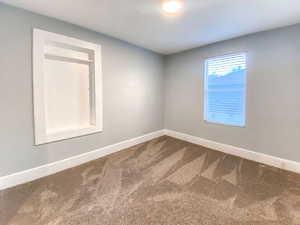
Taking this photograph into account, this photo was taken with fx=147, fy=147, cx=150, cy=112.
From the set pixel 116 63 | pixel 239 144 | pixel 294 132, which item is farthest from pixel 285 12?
pixel 116 63

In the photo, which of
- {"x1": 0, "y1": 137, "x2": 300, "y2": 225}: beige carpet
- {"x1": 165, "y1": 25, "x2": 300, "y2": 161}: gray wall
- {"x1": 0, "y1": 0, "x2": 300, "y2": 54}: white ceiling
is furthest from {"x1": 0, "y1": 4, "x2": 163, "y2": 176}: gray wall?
{"x1": 165, "y1": 25, "x2": 300, "y2": 161}: gray wall

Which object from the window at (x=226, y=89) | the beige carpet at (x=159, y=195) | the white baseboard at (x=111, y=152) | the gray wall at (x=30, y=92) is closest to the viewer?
the beige carpet at (x=159, y=195)

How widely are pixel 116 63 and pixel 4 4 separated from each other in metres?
1.67

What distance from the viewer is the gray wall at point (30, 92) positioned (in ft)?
6.15

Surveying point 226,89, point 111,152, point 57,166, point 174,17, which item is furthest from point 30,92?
point 226,89

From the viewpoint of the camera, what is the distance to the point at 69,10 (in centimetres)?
197

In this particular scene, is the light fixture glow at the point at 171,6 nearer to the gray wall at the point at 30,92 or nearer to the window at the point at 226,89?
the gray wall at the point at 30,92

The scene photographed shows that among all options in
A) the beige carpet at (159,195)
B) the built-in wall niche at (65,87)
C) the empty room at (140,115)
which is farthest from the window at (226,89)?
the built-in wall niche at (65,87)

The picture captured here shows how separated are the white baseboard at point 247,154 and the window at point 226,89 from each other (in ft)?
1.67

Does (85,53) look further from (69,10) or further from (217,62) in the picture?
(217,62)

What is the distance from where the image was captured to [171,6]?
72.5 inches

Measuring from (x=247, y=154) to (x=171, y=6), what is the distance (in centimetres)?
283

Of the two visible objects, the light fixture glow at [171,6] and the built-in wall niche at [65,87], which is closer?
the light fixture glow at [171,6]

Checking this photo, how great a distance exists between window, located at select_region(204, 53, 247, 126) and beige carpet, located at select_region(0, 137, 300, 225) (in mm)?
945
